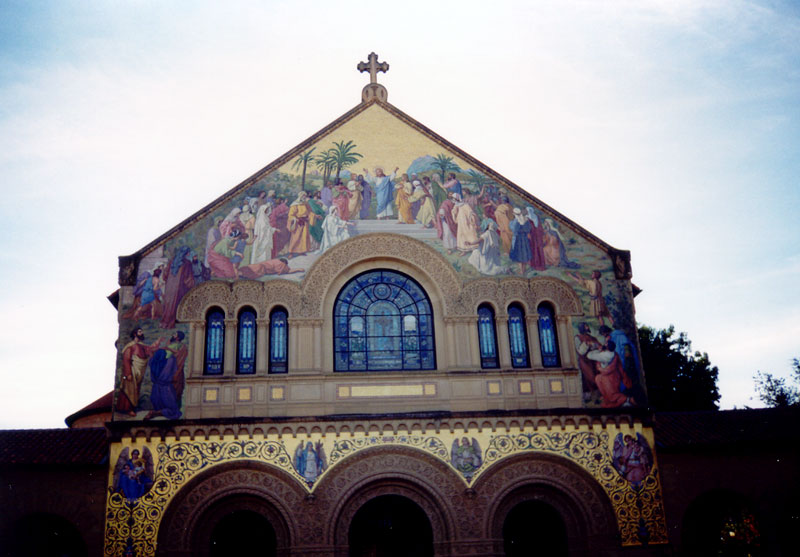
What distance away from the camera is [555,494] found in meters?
18.3

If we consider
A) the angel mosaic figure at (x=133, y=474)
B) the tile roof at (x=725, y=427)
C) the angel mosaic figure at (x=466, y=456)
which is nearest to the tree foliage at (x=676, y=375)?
the tile roof at (x=725, y=427)

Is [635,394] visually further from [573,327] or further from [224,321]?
[224,321]

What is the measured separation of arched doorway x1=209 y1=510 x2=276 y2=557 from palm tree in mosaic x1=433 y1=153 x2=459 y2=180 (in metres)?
10.4

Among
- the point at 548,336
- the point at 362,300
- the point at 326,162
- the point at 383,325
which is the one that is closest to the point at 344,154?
the point at 326,162

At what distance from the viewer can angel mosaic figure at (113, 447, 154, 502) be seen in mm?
17188

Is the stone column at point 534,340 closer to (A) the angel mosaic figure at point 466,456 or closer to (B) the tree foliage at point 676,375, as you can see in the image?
(A) the angel mosaic figure at point 466,456

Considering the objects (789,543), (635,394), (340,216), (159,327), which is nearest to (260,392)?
(159,327)

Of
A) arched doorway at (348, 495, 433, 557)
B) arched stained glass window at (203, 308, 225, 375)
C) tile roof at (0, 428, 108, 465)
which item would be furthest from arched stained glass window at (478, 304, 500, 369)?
tile roof at (0, 428, 108, 465)

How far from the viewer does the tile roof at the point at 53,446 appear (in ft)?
58.1

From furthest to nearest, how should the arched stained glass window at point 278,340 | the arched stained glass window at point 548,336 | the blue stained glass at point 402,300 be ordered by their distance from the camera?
the blue stained glass at point 402,300, the arched stained glass window at point 548,336, the arched stained glass window at point 278,340

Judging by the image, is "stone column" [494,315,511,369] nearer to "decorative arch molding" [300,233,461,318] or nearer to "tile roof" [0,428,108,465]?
Result: "decorative arch molding" [300,233,461,318]

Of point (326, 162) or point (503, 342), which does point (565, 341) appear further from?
point (326, 162)

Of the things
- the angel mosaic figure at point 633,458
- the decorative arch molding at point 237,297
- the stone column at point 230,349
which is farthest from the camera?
the decorative arch molding at point 237,297

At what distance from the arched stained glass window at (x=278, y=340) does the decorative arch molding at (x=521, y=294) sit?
4552 mm
